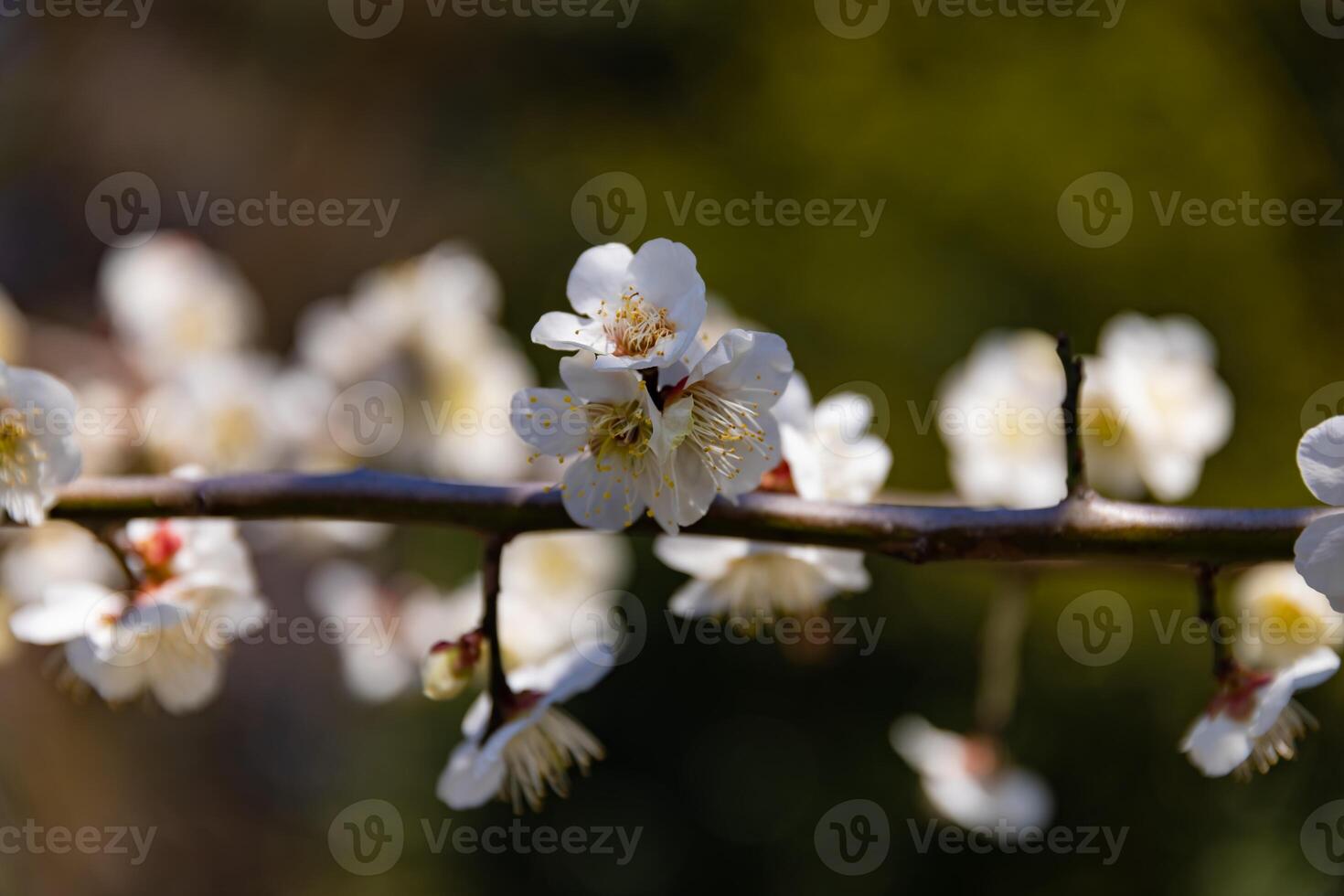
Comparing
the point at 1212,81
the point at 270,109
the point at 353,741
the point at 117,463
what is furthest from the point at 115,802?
the point at 1212,81

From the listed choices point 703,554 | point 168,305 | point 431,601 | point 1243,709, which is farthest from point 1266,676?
point 168,305

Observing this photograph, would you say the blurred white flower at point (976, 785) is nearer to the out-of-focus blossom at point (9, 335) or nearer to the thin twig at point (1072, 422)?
the thin twig at point (1072, 422)

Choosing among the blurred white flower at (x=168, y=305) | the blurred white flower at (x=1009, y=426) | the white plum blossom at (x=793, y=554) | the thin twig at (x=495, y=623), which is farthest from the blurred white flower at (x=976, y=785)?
the blurred white flower at (x=168, y=305)

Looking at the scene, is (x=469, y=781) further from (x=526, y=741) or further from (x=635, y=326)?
(x=635, y=326)

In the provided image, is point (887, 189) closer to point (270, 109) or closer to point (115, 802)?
point (115, 802)

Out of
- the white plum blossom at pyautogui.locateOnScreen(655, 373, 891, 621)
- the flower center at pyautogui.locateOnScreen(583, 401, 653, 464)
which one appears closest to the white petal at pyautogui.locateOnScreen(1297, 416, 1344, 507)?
the white plum blossom at pyautogui.locateOnScreen(655, 373, 891, 621)

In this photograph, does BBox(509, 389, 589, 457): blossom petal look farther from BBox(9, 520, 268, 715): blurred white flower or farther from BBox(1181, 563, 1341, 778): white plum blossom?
BBox(1181, 563, 1341, 778): white plum blossom
